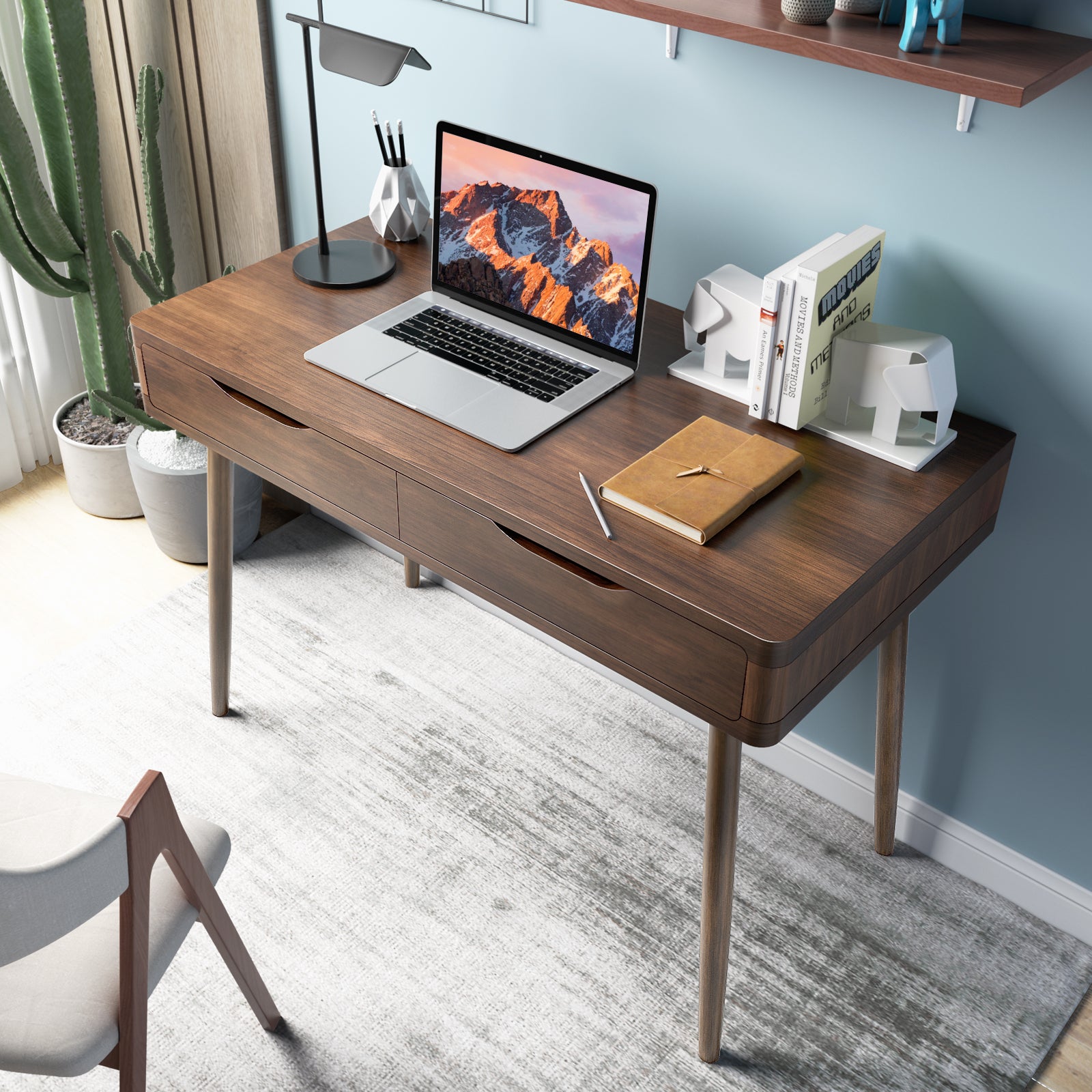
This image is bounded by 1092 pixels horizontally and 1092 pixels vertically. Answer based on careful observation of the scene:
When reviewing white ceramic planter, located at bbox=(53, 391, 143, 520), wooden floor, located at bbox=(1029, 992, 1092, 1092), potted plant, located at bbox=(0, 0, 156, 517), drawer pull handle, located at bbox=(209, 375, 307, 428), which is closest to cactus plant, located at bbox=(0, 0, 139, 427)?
potted plant, located at bbox=(0, 0, 156, 517)

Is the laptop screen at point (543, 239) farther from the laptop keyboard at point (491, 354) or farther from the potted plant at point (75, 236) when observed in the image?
the potted plant at point (75, 236)

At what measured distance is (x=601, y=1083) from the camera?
1646 millimetres

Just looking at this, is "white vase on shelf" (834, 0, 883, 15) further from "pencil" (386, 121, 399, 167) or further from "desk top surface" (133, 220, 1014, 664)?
"pencil" (386, 121, 399, 167)

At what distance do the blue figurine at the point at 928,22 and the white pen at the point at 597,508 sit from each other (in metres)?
0.61

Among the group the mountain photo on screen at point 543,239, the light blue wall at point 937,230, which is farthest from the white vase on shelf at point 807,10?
the mountain photo on screen at point 543,239

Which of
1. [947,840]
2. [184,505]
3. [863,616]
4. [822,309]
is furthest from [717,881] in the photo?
[184,505]

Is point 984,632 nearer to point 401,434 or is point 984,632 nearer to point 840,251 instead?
point 840,251

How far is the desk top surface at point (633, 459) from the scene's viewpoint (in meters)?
1.34

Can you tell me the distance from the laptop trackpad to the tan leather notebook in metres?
0.28

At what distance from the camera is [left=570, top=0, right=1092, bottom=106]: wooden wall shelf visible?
125 centimetres

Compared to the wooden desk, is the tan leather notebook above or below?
above

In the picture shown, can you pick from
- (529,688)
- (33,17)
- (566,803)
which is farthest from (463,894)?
(33,17)

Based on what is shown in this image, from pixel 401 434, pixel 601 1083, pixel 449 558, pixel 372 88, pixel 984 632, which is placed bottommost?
pixel 601 1083

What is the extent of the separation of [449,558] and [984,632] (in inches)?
32.5
